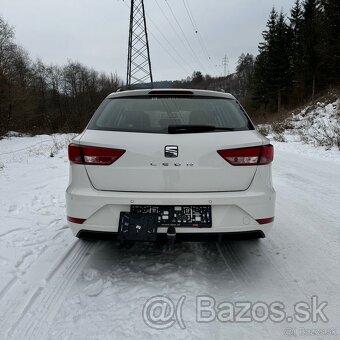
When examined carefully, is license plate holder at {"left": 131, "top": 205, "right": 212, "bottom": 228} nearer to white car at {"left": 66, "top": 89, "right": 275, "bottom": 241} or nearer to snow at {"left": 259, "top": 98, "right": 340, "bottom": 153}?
white car at {"left": 66, "top": 89, "right": 275, "bottom": 241}

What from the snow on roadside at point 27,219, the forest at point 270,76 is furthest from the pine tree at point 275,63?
the snow on roadside at point 27,219

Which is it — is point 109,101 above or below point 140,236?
above

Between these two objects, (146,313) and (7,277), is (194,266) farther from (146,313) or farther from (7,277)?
(7,277)

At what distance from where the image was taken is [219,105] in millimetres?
3191

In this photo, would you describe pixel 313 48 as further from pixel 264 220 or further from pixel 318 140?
pixel 264 220

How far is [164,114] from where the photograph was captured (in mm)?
2994

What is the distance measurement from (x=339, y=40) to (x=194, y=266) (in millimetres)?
38941

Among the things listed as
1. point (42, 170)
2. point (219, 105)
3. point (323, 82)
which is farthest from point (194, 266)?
point (323, 82)

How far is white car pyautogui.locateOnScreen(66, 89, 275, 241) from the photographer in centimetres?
259

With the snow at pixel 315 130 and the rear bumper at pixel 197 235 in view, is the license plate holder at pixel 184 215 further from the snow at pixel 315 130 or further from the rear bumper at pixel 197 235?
the snow at pixel 315 130

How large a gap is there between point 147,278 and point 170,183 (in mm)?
884

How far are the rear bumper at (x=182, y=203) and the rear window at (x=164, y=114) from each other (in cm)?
53

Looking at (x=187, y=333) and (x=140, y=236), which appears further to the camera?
(x=140, y=236)

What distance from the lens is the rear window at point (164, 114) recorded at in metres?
2.86
